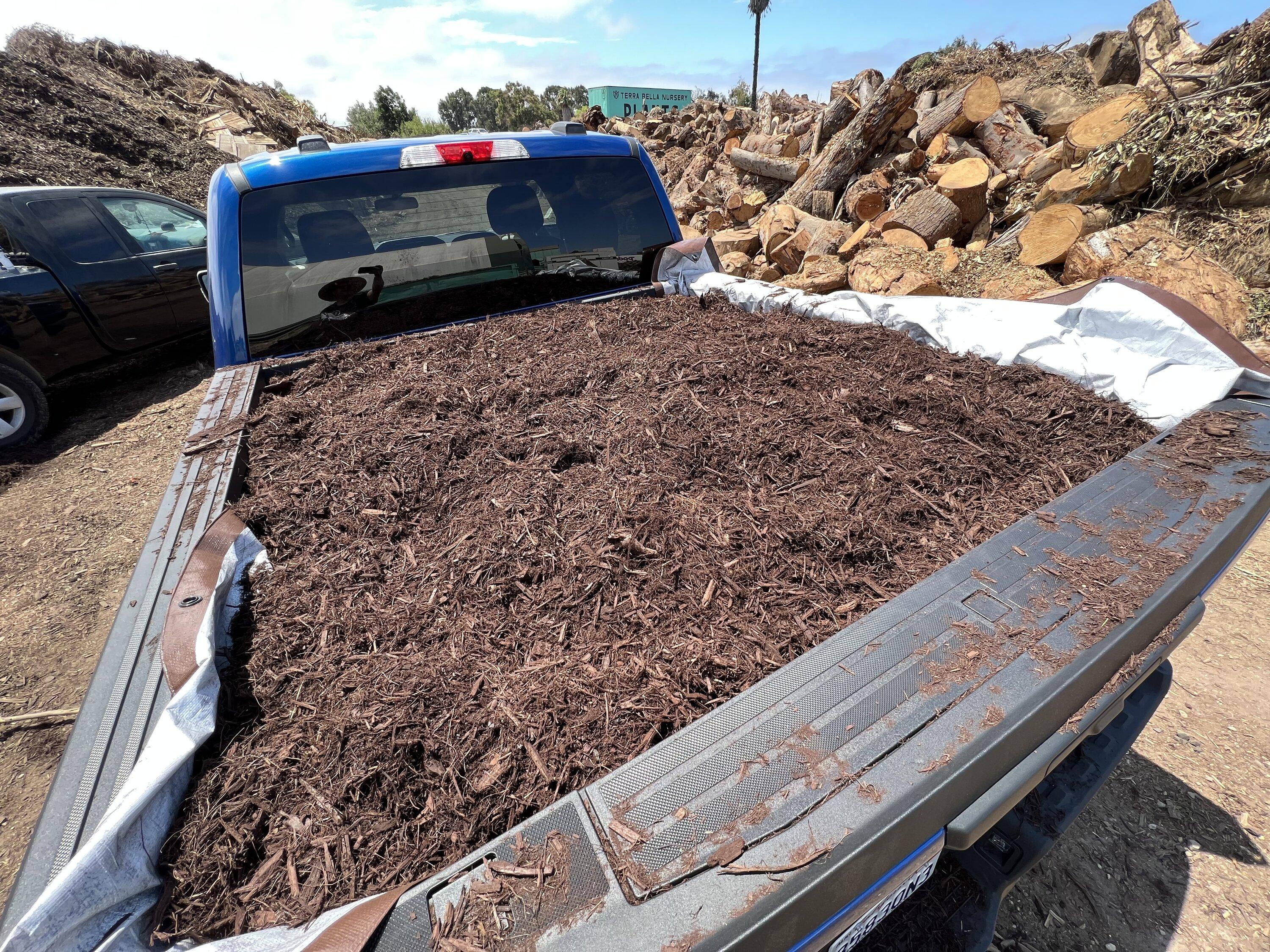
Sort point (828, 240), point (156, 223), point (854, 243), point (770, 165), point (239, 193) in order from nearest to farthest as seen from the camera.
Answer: point (239, 193) < point (156, 223) < point (854, 243) < point (828, 240) < point (770, 165)

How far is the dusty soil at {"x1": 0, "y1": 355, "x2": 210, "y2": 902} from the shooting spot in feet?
9.36

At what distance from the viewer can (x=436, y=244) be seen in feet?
9.34

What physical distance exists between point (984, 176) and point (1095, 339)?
20.8ft

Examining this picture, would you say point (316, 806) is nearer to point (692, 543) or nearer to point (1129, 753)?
point (692, 543)

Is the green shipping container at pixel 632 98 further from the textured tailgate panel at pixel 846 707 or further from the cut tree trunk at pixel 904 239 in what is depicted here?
the textured tailgate panel at pixel 846 707

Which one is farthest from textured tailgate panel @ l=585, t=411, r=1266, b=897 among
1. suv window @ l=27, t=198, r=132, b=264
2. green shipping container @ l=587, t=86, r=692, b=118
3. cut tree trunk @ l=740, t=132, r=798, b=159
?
green shipping container @ l=587, t=86, r=692, b=118

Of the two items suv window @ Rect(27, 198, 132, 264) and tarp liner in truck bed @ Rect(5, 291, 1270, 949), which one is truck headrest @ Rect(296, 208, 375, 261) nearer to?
tarp liner in truck bed @ Rect(5, 291, 1270, 949)

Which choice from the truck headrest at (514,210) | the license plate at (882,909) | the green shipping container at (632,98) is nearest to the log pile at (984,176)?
the truck headrest at (514,210)

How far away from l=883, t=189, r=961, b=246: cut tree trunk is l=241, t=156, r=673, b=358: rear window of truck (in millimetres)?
5262

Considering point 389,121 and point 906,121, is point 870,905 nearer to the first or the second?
point 906,121

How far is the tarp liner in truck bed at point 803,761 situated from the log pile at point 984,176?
5389 millimetres

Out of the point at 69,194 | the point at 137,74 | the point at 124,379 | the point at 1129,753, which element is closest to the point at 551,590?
the point at 1129,753

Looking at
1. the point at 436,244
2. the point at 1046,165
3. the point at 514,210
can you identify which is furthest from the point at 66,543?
the point at 1046,165

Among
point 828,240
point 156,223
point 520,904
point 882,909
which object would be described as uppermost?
point 156,223
